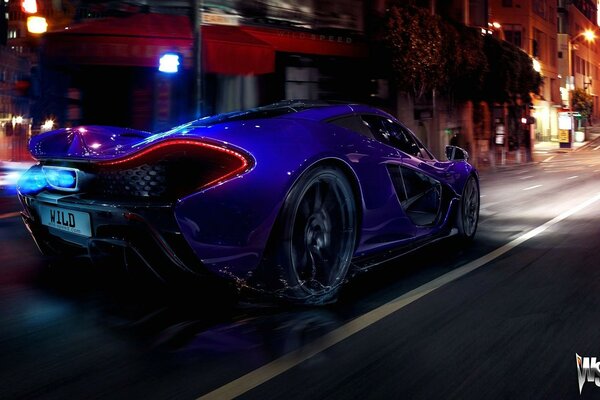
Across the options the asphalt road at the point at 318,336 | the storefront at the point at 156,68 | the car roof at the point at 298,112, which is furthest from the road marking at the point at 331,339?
the storefront at the point at 156,68

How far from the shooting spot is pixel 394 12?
22.7 m

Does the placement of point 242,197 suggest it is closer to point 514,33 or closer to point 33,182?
point 33,182

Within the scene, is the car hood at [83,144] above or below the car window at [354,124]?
below

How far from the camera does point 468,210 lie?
262 inches

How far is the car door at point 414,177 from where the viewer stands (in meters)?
5.03

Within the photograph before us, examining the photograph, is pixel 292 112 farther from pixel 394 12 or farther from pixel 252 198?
pixel 394 12

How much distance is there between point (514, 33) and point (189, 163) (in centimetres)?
4911

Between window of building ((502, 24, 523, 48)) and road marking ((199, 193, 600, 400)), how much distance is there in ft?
150

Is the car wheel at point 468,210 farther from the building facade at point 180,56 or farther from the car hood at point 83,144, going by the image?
the building facade at point 180,56

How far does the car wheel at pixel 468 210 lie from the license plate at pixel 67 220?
3.64 m

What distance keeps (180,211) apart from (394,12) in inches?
810

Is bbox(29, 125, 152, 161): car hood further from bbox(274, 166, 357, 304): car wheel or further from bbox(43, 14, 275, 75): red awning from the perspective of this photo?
bbox(43, 14, 275, 75): red awning

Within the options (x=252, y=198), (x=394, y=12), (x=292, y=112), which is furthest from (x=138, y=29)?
(x=252, y=198)

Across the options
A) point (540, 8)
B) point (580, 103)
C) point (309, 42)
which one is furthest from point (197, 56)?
point (580, 103)
